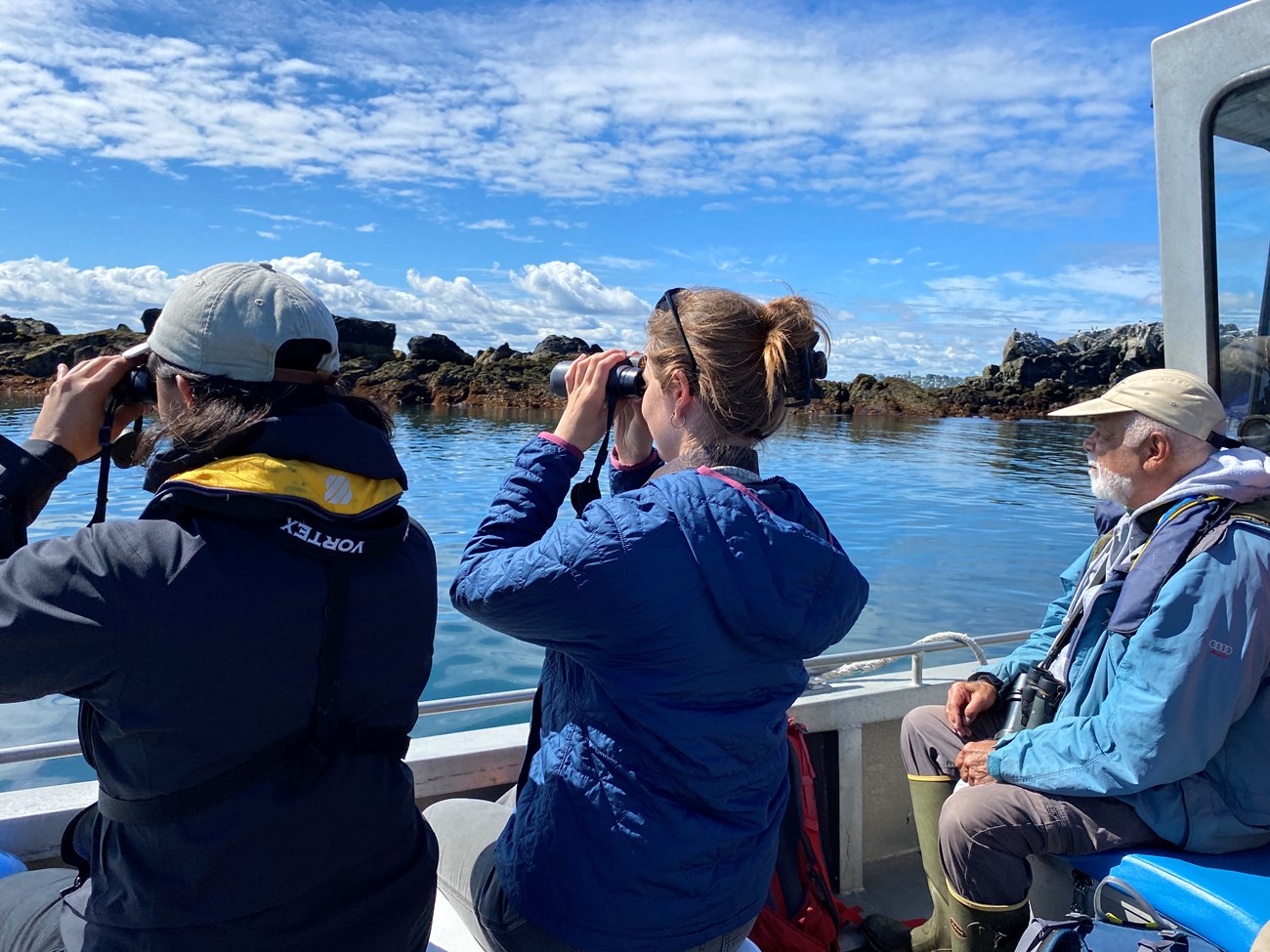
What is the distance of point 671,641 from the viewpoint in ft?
4.06

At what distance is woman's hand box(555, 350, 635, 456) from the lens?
1564mm

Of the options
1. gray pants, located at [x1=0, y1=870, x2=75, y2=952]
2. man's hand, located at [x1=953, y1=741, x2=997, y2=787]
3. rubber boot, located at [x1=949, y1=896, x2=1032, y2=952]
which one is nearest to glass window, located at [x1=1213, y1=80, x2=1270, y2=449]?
man's hand, located at [x1=953, y1=741, x2=997, y2=787]

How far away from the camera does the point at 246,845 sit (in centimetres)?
110

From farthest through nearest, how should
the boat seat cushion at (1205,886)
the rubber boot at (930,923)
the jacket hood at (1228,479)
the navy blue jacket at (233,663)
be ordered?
the rubber boot at (930,923)
the jacket hood at (1228,479)
the boat seat cushion at (1205,886)
the navy blue jacket at (233,663)

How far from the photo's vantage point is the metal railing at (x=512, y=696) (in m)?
1.79

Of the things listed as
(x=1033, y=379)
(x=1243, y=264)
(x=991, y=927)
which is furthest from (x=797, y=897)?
(x=1033, y=379)

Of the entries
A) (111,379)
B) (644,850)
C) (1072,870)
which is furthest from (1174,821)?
(111,379)

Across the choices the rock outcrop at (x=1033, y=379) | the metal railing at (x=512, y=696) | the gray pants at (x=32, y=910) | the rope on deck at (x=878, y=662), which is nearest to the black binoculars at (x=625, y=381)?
the metal railing at (x=512, y=696)

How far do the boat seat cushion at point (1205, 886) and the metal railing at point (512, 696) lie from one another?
2.75 feet

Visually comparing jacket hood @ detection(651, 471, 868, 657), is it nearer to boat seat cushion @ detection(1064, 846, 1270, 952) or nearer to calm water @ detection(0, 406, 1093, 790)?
calm water @ detection(0, 406, 1093, 790)

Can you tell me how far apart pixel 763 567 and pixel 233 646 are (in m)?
0.64

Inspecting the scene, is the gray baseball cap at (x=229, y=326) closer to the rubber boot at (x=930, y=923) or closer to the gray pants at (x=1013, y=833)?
the gray pants at (x=1013, y=833)

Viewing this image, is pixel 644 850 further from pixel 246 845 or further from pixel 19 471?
pixel 19 471

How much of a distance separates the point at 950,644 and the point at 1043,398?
4691cm
